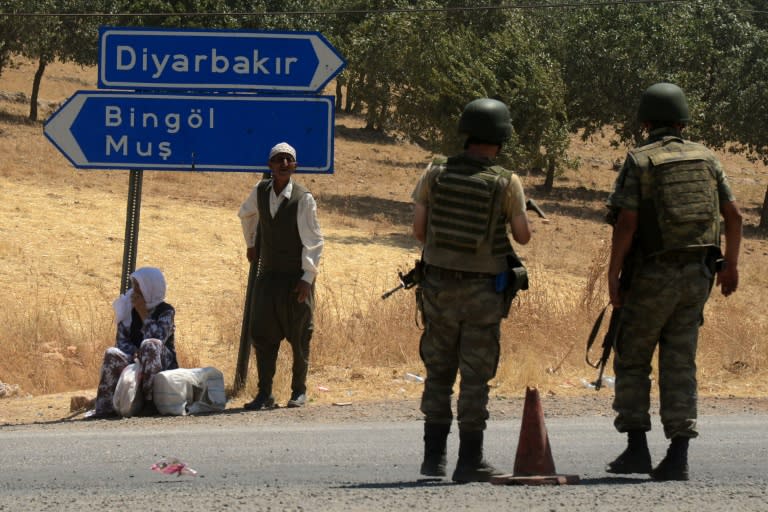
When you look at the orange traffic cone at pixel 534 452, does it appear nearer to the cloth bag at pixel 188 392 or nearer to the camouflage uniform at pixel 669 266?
the camouflage uniform at pixel 669 266

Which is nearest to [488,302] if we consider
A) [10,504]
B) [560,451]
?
[560,451]

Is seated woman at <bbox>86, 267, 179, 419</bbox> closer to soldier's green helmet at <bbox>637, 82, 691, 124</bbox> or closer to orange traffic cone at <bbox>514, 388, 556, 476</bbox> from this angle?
orange traffic cone at <bbox>514, 388, 556, 476</bbox>

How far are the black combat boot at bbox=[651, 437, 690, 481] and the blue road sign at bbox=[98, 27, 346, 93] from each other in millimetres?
4151

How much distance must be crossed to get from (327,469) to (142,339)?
2.51 meters

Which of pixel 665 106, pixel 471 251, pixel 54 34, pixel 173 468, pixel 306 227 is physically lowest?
pixel 173 468

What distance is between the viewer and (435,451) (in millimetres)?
5090

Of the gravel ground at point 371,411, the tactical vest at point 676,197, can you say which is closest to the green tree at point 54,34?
the gravel ground at point 371,411

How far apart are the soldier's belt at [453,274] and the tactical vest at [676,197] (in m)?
0.78

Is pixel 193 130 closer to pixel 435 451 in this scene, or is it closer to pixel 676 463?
pixel 435 451

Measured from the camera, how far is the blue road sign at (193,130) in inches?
321

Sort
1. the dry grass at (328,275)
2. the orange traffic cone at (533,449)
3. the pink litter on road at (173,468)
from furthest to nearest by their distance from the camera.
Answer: the dry grass at (328,275) → the pink litter on road at (173,468) → the orange traffic cone at (533,449)

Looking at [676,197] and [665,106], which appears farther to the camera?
[665,106]

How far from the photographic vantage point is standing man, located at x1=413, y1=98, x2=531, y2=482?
4.92m

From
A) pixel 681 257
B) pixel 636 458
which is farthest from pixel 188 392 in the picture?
pixel 681 257
